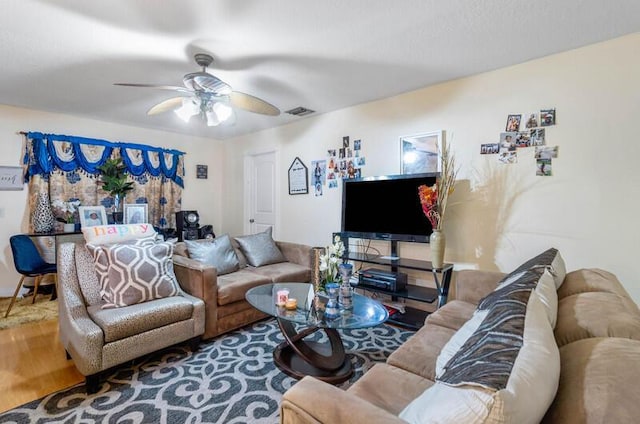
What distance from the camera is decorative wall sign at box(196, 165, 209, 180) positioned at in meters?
5.38

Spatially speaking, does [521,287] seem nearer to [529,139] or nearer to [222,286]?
[529,139]

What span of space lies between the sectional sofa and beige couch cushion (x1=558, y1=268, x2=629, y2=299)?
0.06m

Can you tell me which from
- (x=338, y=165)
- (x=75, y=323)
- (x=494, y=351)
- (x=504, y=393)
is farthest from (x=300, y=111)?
(x=504, y=393)

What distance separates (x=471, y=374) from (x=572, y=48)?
2.83m

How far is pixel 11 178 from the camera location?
3770 millimetres

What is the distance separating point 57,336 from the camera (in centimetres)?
272

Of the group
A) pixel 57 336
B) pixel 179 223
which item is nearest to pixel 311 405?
pixel 57 336

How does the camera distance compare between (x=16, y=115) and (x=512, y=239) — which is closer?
(x=512, y=239)

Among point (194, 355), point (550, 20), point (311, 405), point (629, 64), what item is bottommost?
point (194, 355)

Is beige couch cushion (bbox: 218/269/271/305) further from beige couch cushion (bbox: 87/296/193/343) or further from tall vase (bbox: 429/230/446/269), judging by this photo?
tall vase (bbox: 429/230/446/269)

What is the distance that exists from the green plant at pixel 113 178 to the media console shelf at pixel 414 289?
3.27 m

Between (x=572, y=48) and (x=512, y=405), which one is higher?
(x=572, y=48)

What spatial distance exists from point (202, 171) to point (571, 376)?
5.51m

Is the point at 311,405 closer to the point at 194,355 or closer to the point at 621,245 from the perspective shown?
the point at 194,355
